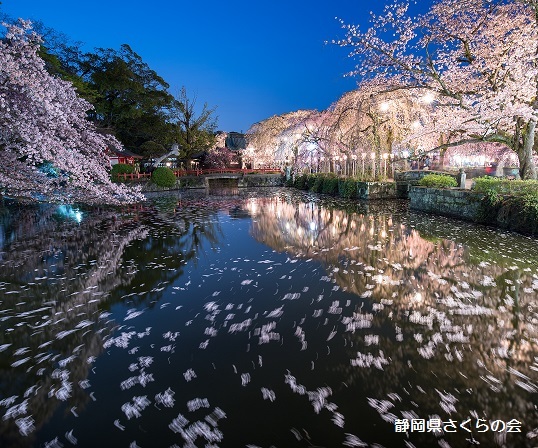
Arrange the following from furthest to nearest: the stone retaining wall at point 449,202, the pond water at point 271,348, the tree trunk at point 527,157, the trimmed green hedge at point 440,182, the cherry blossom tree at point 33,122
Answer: the trimmed green hedge at point 440,182 < the stone retaining wall at point 449,202 < the tree trunk at point 527,157 < the cherry blossom tree at point 33,122 < the pond water at point 271,348

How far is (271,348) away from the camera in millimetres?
4586

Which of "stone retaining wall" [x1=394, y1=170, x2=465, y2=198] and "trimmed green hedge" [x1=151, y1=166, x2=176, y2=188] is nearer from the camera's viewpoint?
"stone retaining wall" [x1=394, y1=170, x2=465, y2=198]

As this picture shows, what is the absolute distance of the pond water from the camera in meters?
3.16

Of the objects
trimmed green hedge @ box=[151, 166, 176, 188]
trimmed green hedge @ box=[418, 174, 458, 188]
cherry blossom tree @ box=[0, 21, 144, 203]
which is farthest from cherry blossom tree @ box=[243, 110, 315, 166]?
cherry blossom tree @ box=[0, 21, 144, 203]

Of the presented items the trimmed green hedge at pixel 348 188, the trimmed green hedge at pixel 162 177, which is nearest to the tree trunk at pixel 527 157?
the trimmed green hedge at pixel 348 188

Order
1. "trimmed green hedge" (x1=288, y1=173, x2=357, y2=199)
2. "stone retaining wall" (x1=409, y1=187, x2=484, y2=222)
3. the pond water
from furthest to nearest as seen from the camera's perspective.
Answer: "trimmed green hedge" (x1=288, y1=173, x2=357, y2=199) < "stone retaining wall" (x1=409, y1=187, x2=484, y2=222) < the pond water

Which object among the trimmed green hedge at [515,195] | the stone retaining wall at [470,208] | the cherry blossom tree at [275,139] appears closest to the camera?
the trimmed green hedge at [515,195]

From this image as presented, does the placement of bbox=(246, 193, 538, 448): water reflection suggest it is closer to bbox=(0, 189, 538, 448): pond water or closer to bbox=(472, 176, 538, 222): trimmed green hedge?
bbox=(0, 189, 538, 448): pond water

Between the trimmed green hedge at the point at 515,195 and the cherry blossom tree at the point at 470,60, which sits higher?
the cherry blossom tree at the point at 470,60

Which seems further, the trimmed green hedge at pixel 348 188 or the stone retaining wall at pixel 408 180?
the trimmed green hedge at pixel 348 188

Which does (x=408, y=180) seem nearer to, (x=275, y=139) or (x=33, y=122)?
(x=275, y=139)

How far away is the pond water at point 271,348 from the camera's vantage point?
3164 millimetres

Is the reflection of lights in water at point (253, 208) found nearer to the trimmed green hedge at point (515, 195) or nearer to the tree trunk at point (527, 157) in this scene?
the trimmed green hedge at point (515, 195)

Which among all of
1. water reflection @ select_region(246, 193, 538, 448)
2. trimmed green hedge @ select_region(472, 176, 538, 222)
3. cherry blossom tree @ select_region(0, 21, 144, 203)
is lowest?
water reflection @ select_region(246, 193, 538, 448)
